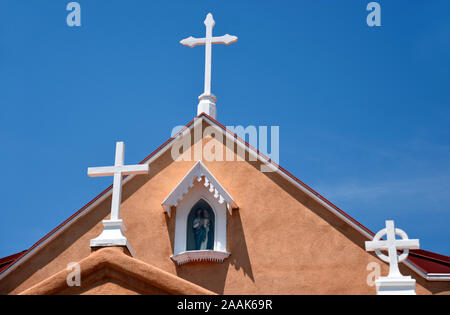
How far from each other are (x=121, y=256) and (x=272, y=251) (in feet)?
17.2

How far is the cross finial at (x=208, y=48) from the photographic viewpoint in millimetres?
17047

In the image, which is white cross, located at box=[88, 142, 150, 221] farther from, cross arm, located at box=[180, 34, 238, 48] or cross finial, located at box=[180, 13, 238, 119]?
cross arm, located at box=[180, 34, 238, 48]

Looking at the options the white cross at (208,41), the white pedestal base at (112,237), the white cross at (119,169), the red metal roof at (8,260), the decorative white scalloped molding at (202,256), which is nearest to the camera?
the white pedestal base at (112,237)

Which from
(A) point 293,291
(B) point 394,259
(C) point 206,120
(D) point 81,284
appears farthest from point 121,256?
(C) point 206,120

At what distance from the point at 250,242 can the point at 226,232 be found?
608 millimetres

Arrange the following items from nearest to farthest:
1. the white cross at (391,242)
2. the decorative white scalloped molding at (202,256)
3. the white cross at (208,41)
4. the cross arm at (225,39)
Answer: the white cross at (391,242) < the decorative white scalloped molding at (202,256) < the white cross at (208,41) < the cross arm at (225,39)

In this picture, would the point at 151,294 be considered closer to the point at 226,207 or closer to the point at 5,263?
the point at 226,207

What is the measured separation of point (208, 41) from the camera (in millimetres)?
18125

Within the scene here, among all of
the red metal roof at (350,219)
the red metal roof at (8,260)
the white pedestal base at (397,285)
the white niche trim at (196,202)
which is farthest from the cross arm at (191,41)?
the white pedestal base at (397,285)

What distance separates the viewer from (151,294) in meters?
9.41

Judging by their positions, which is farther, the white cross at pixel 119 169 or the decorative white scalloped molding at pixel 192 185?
the decorative white scalloped molding at pixel 192 185

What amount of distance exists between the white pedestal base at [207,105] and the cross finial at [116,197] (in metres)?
5.12

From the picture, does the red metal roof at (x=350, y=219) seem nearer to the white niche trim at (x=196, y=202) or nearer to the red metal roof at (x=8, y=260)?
the red metal roof at (x=8, y=260)

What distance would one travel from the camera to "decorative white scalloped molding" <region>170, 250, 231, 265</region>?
46.6 feet
